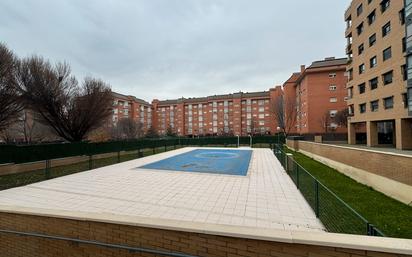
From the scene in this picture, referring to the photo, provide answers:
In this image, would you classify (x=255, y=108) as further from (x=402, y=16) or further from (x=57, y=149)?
(x=57, y=149)

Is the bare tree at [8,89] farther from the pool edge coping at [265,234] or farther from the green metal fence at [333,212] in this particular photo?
the green metal fence at [333,212]

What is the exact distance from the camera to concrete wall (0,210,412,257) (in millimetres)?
2234

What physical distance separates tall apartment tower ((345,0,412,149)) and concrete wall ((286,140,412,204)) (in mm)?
12048

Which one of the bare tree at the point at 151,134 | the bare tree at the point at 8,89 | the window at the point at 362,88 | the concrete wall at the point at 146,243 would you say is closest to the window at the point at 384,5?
the window at the point at 362,88

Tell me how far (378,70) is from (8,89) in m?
33.4

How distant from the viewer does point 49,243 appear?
3.43 metres

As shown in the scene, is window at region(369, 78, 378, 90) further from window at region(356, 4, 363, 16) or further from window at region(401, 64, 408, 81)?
window at region(356, 4, 363, 16)

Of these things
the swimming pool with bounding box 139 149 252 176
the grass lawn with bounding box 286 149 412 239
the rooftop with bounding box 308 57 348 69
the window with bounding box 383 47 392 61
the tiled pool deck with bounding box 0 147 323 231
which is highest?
the rooftop with bounding box 308 57 348 69

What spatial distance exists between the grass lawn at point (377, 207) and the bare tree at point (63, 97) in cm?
1973

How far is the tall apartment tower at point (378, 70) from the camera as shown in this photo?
61.9ft

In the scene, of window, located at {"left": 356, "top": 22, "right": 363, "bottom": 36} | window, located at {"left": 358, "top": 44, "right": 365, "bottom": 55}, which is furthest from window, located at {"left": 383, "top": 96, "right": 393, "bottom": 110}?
window, located at {"left": 356, "top": 22, "right": 363, "bottom": 36}

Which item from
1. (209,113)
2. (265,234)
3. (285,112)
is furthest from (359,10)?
(209,113)

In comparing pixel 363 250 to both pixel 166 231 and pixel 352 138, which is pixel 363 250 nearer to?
pixel 166 231

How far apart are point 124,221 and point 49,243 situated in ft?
5.20
